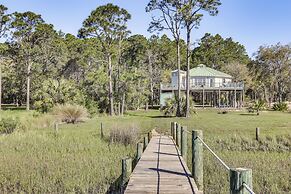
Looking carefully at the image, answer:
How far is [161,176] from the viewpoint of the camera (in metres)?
7.43

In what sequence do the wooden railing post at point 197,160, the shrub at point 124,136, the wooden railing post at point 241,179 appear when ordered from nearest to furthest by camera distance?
the wooden railing post at point 241,179, the wooden railing post at point 197,160, the shrub at point 124,136

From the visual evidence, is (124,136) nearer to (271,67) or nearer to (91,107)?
(91,107)

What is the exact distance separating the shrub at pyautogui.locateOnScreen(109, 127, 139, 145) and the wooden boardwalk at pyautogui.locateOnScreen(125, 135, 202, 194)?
18.5ft

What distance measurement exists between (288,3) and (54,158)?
18.3 m

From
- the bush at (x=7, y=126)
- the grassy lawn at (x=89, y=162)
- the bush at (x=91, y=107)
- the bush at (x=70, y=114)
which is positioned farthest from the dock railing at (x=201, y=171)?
the bush at (x=91, y=107)

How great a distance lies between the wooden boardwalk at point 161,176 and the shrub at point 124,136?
5642mm

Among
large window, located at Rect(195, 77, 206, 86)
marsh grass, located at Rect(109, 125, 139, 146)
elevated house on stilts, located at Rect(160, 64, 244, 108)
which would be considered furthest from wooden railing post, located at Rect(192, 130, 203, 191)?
large window, located at Rect(195, 77, 206, 86)

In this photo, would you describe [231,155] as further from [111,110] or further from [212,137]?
[111,110]

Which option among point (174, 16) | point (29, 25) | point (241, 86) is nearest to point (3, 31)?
point (29, 25)

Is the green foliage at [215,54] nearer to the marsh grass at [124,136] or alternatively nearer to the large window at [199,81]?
the large window at [199,81]

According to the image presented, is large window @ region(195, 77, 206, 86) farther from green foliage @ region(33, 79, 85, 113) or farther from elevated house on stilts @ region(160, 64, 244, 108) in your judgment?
green foliage @ region(33, 79, 85, 113)

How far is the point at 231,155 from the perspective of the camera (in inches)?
537

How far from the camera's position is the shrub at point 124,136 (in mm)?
16016

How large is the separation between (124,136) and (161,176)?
8803 millimetres
